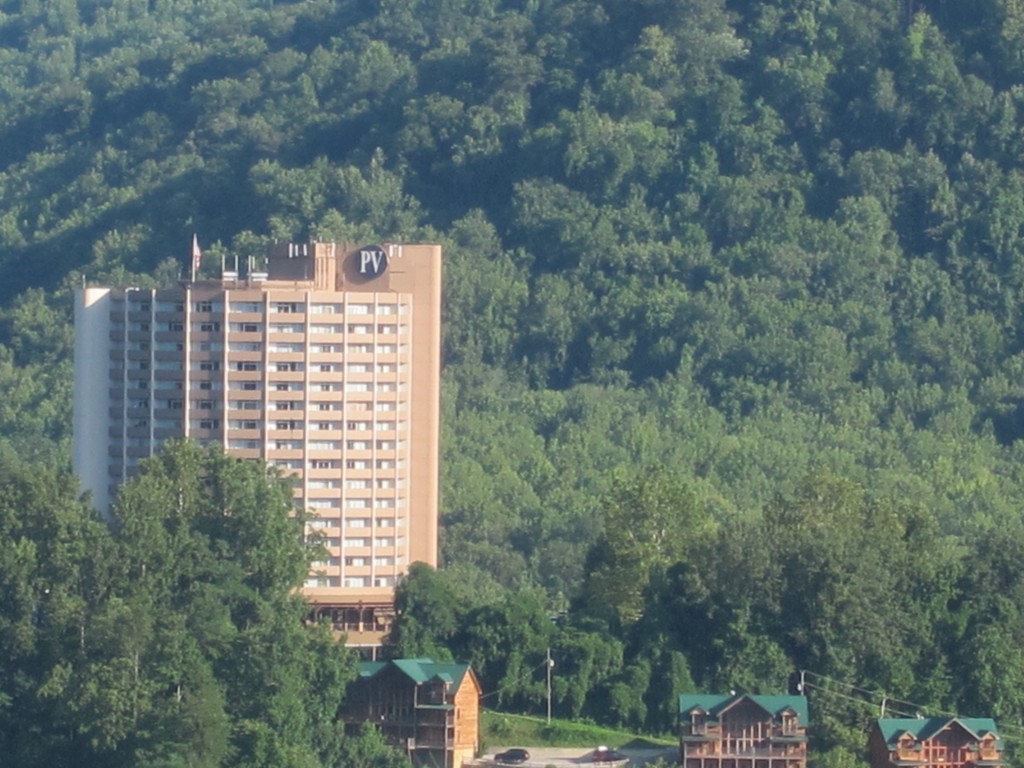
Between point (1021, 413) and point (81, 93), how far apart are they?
64.6 m

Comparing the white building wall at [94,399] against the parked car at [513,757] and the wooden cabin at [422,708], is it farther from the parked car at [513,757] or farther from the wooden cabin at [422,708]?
the parked car at [513,757]

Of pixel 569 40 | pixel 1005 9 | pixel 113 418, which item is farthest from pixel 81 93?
pixel 113 418

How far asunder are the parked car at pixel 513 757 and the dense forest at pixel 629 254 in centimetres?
323

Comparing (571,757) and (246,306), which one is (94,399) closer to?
(246,306)

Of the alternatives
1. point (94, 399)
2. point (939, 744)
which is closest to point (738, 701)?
point (939, 744)

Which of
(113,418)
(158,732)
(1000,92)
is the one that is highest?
(1000,92)

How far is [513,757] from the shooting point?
8169 centimetres

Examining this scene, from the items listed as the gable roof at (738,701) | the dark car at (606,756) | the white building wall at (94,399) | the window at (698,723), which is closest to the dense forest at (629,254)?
the dark car at (606,756)

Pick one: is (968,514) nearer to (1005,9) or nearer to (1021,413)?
(1021,413)

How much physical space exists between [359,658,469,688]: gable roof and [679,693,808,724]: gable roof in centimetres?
592

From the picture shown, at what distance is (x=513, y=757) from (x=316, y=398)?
15.1 m

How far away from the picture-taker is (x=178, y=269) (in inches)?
5113

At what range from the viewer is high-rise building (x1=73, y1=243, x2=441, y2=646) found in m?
91.8

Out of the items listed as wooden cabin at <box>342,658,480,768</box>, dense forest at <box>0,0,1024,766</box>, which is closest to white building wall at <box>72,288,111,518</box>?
dense forest at <box>0,0,1024,766</box>
